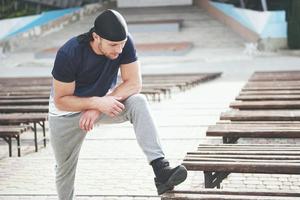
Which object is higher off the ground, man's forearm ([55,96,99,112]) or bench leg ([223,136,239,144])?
man's forearm ([55,96,99,112])

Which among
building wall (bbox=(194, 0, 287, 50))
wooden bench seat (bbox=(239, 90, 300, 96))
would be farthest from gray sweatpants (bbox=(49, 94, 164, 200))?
building wall (bbox=(194, 0, 287, 50))

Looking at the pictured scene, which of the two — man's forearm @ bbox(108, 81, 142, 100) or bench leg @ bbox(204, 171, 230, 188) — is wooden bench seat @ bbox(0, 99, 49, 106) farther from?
man's forearm @ bbox(108, 81, 142, 100)

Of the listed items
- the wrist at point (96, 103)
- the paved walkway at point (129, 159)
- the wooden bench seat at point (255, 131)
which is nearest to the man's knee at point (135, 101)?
the wrist at point (96, 103)

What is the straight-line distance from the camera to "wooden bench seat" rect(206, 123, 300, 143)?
15.8 feet

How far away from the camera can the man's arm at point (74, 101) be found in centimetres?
314

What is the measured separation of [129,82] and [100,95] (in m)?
0.23

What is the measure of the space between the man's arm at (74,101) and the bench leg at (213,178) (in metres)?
1.06

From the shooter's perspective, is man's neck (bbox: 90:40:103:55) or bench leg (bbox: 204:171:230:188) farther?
bench leg (bbox: 204:171:230:188)

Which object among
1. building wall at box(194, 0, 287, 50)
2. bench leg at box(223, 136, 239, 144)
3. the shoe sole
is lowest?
building wall at box(194, 0, 287, 50)

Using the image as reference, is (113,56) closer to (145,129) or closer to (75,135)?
(145,129)

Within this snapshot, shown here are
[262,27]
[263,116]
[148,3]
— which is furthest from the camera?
[148,3]

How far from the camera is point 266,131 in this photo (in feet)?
15.9

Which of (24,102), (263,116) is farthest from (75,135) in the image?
(24,102)

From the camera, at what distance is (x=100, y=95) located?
338 cm
